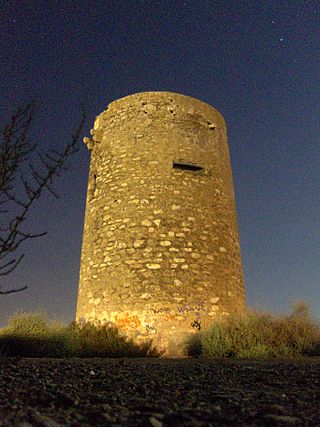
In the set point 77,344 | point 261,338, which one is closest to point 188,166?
point 261,338

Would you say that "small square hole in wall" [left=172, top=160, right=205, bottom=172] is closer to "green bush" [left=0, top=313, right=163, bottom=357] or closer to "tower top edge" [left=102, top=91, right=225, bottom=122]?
"tower top edge" [left=102, top=91, right=225, bottom=122]

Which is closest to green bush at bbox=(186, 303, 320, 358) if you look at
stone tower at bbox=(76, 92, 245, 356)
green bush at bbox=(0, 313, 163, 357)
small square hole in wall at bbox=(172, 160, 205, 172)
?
stone tower at bbox=(76, 92, 245, 356)

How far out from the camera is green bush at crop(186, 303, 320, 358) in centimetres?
617

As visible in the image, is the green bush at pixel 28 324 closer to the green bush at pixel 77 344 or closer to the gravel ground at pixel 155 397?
the green bush at pixel 77 344

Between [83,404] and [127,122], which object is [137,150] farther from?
[83,404]

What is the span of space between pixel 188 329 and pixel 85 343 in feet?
6.62

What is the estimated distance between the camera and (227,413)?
2.08 m

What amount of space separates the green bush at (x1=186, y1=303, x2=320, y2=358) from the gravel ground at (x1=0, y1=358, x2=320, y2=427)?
9.05ft

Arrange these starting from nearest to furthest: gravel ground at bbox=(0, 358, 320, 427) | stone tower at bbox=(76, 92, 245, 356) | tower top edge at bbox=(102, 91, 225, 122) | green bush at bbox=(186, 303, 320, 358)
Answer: gravel ground at bbox=(0, 358, 320, 427) < green bush at bbox=(186, 303, 320, 358) < stone tower at bbox=(76, 92, 245, 356) < tower top edge at bbox=(102, 91, 225, 122)

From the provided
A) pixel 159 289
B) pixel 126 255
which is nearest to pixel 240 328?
pixel 159 289

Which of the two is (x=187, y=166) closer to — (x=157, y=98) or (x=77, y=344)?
(x=157, y=98)

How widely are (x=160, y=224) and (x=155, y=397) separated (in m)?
5.86

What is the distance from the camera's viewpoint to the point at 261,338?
6383mm

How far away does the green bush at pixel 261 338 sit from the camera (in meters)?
6.17
